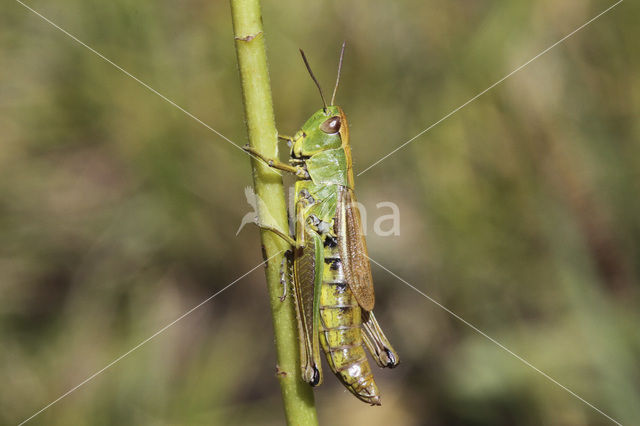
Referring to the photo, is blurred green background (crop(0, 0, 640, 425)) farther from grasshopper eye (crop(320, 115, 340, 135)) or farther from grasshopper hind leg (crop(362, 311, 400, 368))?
grasshopper hind leg (crop(362, 311, 400, 368))

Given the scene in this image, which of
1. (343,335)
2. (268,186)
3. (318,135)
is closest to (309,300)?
(343,335)

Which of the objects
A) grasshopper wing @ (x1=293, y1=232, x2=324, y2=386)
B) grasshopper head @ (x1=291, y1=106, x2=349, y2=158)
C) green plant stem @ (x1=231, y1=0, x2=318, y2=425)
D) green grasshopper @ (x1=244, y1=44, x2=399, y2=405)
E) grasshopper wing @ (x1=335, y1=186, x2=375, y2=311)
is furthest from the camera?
grasshopper head @ (x1=291, y1=106, x2=349, y2=158)

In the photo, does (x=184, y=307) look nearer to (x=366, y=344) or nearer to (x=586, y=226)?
(x=366, y=344)

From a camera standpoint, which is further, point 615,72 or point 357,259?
point 615,72

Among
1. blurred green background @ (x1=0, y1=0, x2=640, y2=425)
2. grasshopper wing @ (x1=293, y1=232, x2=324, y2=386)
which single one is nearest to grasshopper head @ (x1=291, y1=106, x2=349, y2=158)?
grasshopper wing @ (x1=293, y1=232, x2=324, y2=386)

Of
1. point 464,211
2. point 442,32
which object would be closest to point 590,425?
point 464,211

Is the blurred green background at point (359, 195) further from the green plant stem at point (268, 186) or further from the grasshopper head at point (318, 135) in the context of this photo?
the green plant stem at point (268, 186)
